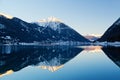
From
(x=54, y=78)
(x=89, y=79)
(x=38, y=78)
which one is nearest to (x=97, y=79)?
(x=89, y=79)

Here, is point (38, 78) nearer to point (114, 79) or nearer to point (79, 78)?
point (79, 78)

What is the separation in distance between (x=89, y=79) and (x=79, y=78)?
136cm

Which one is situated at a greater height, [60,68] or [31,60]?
[31,60]

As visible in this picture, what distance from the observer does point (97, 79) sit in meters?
27.3

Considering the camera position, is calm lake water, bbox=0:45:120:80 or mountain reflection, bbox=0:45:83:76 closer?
calm lake water, bbox=0:45:120:80

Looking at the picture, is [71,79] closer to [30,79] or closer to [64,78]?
[64,78]

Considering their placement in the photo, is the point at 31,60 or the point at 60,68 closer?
the point at 60,68

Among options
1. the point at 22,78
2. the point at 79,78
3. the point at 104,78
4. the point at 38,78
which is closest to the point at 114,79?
the point at 104,78

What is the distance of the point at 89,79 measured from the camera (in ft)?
90.1

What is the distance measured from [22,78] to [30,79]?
1.54 meters

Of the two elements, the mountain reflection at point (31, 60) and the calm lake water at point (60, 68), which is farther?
the mountain reflection at point (31, 60)

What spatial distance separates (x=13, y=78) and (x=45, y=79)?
3661 millimetres

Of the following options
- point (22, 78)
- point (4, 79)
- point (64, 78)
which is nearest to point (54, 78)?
point (64, 78)

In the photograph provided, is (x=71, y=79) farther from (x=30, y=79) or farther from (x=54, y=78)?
(x=30, y=79)
